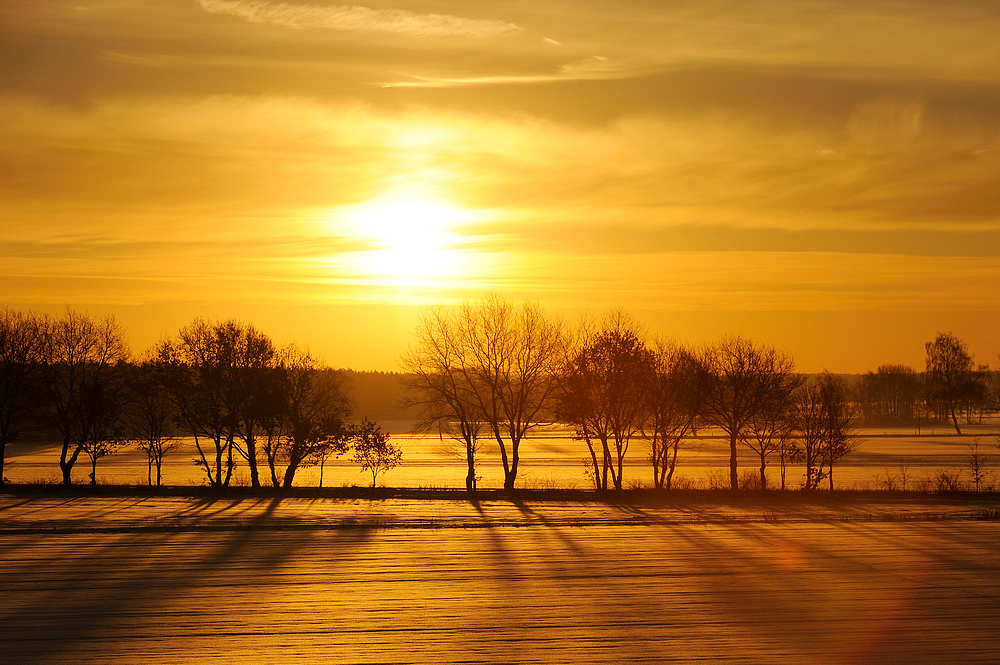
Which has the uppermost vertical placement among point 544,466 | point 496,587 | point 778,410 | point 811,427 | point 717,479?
point 778,410

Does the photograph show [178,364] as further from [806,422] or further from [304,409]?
[806,422]

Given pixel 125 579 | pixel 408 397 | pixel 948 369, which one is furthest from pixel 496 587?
pixel 948 369

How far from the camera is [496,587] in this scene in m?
21.0

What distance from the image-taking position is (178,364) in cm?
5197

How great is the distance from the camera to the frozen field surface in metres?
16.2

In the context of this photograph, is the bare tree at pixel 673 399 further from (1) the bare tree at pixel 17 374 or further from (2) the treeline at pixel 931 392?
Answer: (2) the treeline at pixel 931 392

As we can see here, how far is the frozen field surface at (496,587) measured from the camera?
16172 mm

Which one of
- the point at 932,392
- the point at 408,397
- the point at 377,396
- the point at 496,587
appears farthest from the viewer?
the point at 377,396

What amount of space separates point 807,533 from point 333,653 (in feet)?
62.1

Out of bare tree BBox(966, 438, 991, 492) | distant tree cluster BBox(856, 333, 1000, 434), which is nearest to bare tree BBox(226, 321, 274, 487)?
bare tree BBox(966, 438, 991, 492)

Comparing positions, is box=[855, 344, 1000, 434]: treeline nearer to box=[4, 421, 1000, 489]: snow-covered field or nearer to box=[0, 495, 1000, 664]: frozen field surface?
A: box=[4, 421, 1000, 489]: snow-covered field

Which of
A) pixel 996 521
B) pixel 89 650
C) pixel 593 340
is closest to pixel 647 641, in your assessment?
pixel 89 650

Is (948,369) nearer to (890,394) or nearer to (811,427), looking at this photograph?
(890,394)

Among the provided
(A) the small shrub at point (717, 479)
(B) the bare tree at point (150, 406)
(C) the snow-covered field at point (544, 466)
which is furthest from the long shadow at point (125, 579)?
(C) the snow-covered field at point (544, 466)
